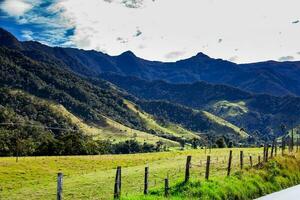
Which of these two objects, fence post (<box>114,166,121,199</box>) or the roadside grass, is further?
the roadside grass

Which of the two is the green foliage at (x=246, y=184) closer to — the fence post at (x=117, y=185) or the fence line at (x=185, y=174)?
the fence line at (x=185, y=174)

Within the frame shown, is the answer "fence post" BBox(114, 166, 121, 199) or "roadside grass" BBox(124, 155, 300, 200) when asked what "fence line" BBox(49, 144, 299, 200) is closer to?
"fence post" BBox(114, 166, 121, 199)

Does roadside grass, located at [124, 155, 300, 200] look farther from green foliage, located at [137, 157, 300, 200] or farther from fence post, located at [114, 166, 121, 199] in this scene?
fence post, located at [114, 166, 121, 199]

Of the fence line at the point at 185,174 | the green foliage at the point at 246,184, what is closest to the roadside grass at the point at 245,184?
the green foliage at the point at 246,184

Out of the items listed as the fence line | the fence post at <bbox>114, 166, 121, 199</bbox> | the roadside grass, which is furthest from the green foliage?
the fence post at <bbox>114, 166, 121, 199</bbox>

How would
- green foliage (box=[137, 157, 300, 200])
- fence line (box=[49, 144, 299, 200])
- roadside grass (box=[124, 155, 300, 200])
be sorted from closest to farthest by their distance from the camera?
fence line (box=[49, 144, 299, 200]), roadside grass (box=[124, 155, 300, 200]), green foliage (box=[137, 157, 300, 200])

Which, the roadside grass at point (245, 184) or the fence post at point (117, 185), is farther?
the roadside grass at point (245, 184)

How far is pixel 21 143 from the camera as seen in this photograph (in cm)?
15312

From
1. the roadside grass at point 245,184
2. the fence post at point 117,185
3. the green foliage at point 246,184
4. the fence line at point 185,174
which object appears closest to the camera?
the fence post at point 117,185

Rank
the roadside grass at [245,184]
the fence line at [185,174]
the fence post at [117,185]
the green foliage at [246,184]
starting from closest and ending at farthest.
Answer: the fence post at [117,185], the fence line at [185,174], the roadside grass at [245,184], the green foliage at [246,184]

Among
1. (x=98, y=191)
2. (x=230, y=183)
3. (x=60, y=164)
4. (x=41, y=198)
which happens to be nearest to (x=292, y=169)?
(x=230, y=183)

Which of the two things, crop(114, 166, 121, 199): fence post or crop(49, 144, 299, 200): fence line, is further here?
crop(49, 144, 299, 200): fence line

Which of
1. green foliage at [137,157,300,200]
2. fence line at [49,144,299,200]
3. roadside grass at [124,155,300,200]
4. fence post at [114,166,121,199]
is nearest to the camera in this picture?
fence post at [114,166,121,199]

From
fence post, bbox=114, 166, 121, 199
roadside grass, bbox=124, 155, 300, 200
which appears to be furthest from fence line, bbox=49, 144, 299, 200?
roadside grass, bbox=124, 155, 300, 200
